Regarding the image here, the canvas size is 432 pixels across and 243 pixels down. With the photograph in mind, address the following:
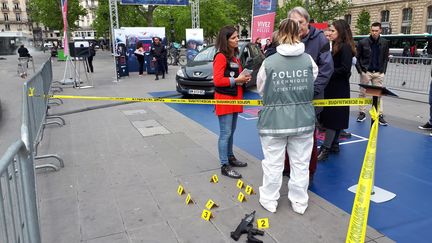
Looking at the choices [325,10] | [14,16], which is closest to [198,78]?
[325,10]

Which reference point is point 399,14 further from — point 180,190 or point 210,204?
point 210,204

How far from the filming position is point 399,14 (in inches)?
1868

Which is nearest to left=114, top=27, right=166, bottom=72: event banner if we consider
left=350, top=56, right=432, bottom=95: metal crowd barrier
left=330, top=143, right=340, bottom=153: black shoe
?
left=350, top=56, right=432, bottom=95: metal crowd barrier

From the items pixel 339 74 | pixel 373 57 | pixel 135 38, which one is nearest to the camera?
pixel 339 74

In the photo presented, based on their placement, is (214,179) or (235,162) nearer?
(214,179)

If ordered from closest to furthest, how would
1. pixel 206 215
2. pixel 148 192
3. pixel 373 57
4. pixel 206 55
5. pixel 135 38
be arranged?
pixel 206 215, pixel 148 192, pixel 373 57, pixel 206 55, pixel 135 38

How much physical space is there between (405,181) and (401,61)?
27.4 feet

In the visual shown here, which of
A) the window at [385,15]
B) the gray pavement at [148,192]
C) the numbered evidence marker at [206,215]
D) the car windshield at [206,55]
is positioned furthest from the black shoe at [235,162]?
the window at [385,15]

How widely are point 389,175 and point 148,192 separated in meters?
3.11

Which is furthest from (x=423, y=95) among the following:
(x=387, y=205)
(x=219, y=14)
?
(x=219, y=14)

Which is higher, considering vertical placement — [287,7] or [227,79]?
Result: [287,7]

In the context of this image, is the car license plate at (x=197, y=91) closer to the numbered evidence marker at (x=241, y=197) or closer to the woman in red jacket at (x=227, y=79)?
the woman in red jacket at (x=227, y=79)

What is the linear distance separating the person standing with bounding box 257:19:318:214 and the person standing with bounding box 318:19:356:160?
63.5 inches

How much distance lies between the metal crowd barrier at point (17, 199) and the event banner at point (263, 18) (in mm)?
10962
